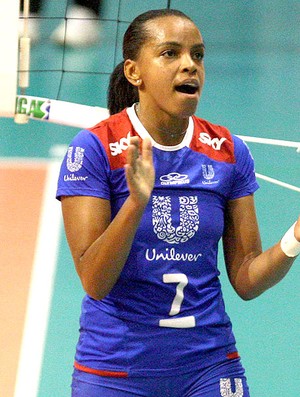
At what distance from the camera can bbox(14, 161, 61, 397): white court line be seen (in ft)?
14.7

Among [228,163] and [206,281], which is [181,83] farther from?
[206,281]

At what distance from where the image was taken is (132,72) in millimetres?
2836

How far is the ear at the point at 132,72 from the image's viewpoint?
282 centimetres

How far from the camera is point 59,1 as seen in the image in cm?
1157

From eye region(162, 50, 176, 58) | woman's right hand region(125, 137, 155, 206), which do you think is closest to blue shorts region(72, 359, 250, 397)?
woman's right hand region(125, 137, 155, 206)

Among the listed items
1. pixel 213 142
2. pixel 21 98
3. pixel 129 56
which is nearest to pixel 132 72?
pixel 129 56

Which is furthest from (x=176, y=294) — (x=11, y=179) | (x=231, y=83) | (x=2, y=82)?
(x=231, y=83)

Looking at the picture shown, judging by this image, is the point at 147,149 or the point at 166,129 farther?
the point at 166,129

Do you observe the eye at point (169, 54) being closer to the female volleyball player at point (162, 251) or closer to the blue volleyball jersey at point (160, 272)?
the female volleyball player at point (162, 251)

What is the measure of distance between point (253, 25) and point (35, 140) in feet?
13.1

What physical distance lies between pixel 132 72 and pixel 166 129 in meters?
0.20

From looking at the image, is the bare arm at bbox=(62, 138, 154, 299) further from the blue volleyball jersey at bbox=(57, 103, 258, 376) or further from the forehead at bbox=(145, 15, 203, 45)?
the forehead at bbox=(145, 15, 203, 45)

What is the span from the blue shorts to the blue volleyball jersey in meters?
0.02

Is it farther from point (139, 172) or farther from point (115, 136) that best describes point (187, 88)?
point (139, 172)
